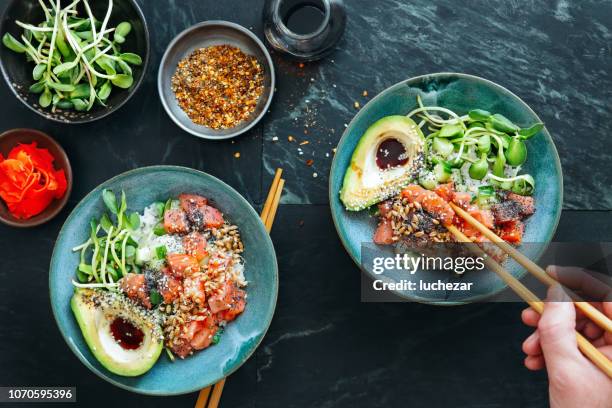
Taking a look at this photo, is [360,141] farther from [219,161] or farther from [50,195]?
Answer: [50,195]

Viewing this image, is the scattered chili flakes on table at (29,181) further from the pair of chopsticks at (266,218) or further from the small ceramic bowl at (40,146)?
the pair of chopsticks at (266,218)

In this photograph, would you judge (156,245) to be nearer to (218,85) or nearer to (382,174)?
(218,85)

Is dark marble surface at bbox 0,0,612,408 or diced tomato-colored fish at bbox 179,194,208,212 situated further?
dark marble surface at bbox 0,0,612,408

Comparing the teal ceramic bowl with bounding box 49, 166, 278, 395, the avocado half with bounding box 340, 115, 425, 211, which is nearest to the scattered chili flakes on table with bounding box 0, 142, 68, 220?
the teal ceramic bowl with bounding box 49, 166, 278, 395

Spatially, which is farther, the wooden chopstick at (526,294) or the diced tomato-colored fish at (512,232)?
the diced tomato-colored fish at (512,232)

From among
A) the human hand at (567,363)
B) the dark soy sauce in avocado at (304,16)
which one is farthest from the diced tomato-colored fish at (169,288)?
the human hand at (567,363)

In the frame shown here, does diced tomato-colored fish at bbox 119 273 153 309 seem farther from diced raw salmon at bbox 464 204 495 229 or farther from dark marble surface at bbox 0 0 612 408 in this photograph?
diced raw salmon at bbox 464 204 495 229

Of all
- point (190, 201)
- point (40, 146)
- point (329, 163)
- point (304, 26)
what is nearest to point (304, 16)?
point (304, 26)
